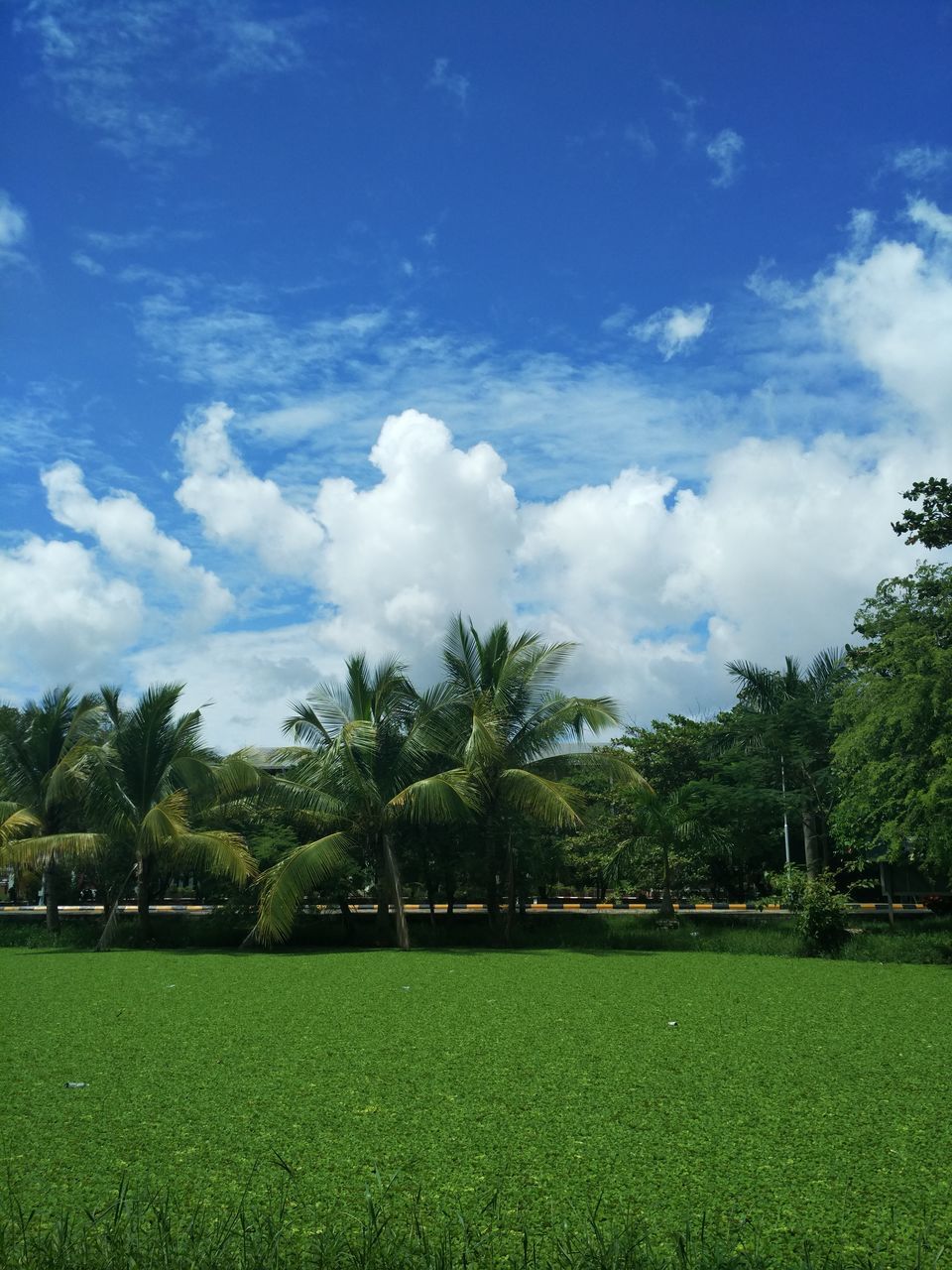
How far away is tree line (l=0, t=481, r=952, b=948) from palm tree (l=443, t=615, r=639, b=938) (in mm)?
40

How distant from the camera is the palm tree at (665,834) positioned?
19.7 m

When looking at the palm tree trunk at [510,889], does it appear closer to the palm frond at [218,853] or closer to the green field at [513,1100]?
the palm frond at [218,853]

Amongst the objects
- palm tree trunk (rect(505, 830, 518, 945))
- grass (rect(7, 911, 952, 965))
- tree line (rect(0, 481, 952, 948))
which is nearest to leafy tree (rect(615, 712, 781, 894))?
tree line (rect(0, 481, 952, 948))

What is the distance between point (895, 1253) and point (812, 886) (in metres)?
12.7

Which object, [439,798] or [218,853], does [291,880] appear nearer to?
[218,853]

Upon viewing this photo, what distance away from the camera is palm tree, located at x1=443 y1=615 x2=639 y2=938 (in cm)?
1745

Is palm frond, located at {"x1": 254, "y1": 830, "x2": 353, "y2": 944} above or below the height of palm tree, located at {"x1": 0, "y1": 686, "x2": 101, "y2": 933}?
below

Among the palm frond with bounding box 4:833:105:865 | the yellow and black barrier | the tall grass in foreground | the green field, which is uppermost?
the palm frond with bounding box 4:833:105:865

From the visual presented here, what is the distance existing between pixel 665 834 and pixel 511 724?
→ 4143 mm

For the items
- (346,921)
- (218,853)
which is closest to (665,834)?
(346,921)

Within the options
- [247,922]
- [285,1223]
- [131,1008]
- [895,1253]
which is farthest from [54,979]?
[895,1253]

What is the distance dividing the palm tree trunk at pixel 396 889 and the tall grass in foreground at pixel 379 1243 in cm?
1374

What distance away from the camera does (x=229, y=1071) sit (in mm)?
6680

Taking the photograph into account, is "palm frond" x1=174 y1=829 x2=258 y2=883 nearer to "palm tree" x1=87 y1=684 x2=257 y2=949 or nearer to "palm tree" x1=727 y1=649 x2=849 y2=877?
"palm tree" x1=87 y1=684 x2=257 y2=949
